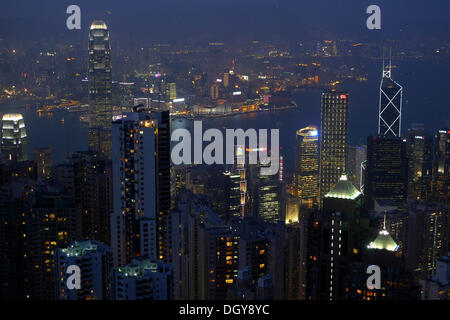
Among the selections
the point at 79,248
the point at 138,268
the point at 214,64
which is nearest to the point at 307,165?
Answer: the point at 214,64

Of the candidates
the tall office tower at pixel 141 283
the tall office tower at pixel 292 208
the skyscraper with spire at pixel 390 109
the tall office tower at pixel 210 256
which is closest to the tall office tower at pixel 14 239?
the tall office tower at pixel 210 256

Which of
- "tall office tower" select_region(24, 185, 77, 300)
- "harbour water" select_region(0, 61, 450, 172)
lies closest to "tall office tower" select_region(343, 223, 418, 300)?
"tall office tower" select_region(24, 185, 77, 300)

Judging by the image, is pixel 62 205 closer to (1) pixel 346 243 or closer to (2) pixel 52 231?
(2) pixel 52 231

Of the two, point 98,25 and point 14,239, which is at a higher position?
point 98,25

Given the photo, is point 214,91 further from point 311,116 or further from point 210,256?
point 210,256

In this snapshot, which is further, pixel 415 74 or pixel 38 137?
pixel 38 137
